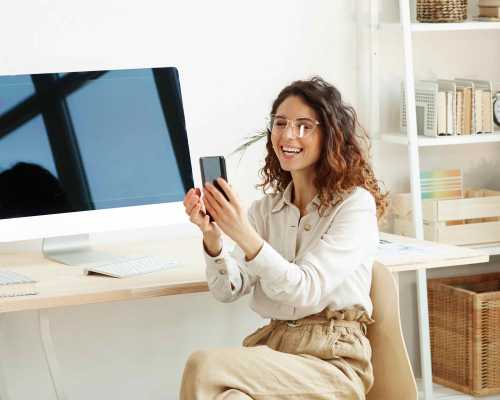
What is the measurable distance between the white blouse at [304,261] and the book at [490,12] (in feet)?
4.13

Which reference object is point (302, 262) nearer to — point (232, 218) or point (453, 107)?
point (232, 218)

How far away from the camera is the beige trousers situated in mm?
2055

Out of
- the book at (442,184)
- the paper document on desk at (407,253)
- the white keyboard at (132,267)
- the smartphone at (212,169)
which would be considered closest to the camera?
the smartphone at (212,169)

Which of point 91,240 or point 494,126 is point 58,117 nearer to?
point 91,240

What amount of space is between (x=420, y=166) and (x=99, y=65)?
1.31 metres

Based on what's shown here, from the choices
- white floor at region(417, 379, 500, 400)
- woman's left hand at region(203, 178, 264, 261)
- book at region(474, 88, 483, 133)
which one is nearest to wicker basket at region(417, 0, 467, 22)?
book at region(474, 88, 483, 133)

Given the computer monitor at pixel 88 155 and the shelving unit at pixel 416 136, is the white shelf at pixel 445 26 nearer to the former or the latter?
the shelving unit at pixel 416 136

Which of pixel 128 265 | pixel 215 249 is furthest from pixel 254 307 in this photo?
pixel 128 265

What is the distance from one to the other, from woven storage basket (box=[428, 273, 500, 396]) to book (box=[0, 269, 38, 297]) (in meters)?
1.52

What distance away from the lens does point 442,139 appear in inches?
125

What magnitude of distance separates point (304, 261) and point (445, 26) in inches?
50.3

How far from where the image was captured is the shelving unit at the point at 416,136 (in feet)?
10.2

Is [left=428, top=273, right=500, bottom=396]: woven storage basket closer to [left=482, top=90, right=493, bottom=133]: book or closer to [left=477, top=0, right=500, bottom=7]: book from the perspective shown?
[left=482, top=90, right=493, bottom=133]: book

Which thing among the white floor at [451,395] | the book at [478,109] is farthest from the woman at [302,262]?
the white floor at [451,395]
